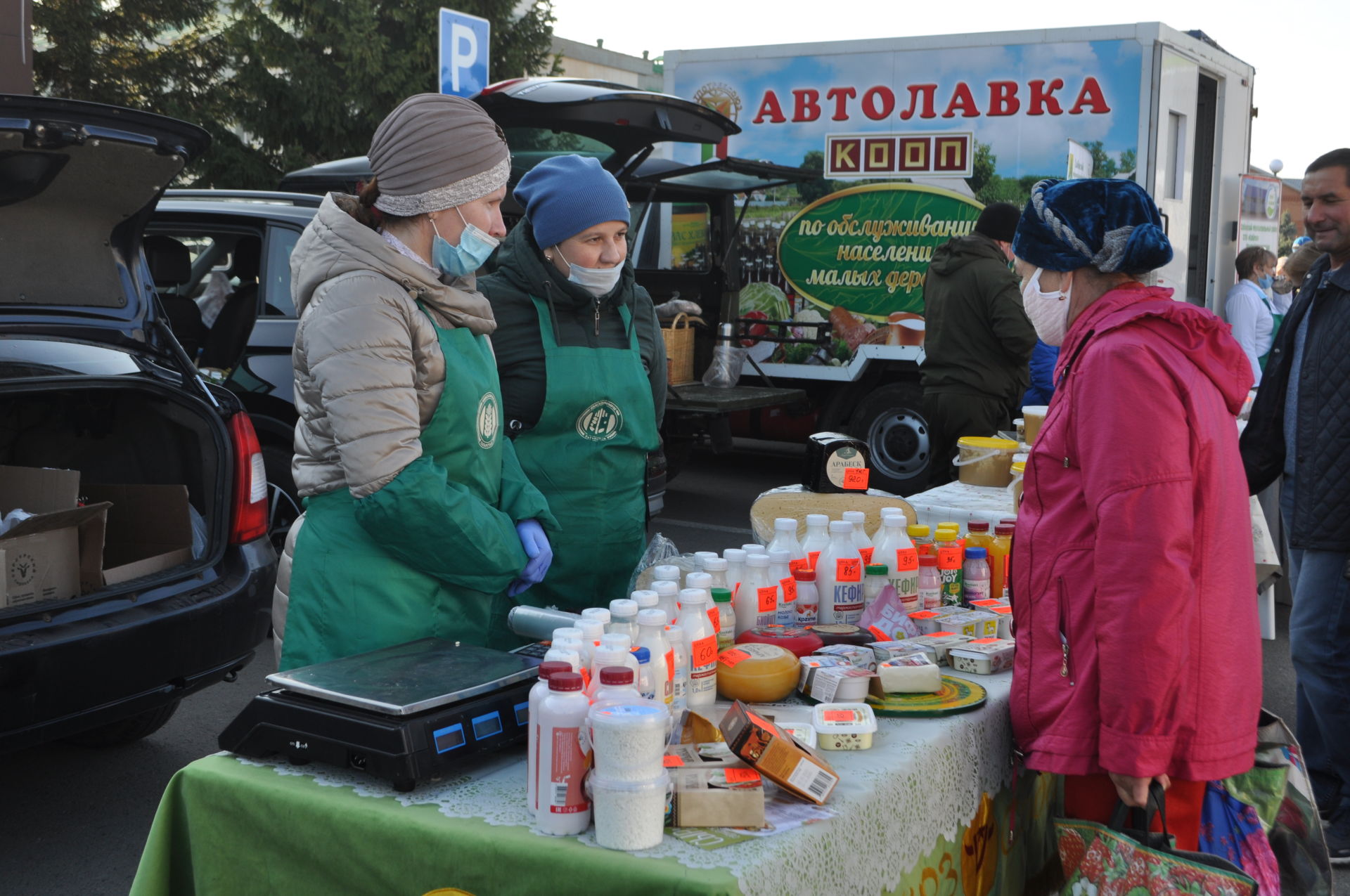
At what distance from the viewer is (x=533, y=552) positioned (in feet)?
8.55

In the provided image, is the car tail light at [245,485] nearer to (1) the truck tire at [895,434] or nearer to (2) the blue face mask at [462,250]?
(2) the blue face mask at [462,250]

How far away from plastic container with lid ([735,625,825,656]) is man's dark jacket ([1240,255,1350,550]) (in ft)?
6.02

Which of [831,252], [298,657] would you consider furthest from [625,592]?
[831,252]

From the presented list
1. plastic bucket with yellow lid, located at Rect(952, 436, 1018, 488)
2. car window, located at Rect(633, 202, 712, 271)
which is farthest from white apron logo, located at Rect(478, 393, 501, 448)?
car window, located at Rect(633, 202, 712, 271)

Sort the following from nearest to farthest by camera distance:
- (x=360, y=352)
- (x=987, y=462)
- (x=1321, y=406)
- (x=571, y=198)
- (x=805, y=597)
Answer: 1. (x=360, y=352)
2. (x=805, y=597)
3. (x=571, y=198)
4. (x=1321, y=406)
5. (x=987, y=462)

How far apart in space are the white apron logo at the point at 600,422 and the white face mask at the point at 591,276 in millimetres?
287

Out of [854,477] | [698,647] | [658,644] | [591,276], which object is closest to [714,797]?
[658,644]

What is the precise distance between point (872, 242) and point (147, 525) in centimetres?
624

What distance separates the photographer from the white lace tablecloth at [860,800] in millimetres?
1653

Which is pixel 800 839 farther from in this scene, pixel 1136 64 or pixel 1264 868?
pixel 1136 64

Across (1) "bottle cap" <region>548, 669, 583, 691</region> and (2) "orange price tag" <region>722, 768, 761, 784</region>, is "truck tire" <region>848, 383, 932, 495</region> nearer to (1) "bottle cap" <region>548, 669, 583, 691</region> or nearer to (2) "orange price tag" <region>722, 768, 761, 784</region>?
(2) "orange price tag" <region>722, 768, 761, 784</region>

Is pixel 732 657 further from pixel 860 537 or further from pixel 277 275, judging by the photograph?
pixel 277 275

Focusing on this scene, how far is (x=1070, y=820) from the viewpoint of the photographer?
2207mm

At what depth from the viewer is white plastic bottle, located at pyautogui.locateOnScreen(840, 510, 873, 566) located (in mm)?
2787
